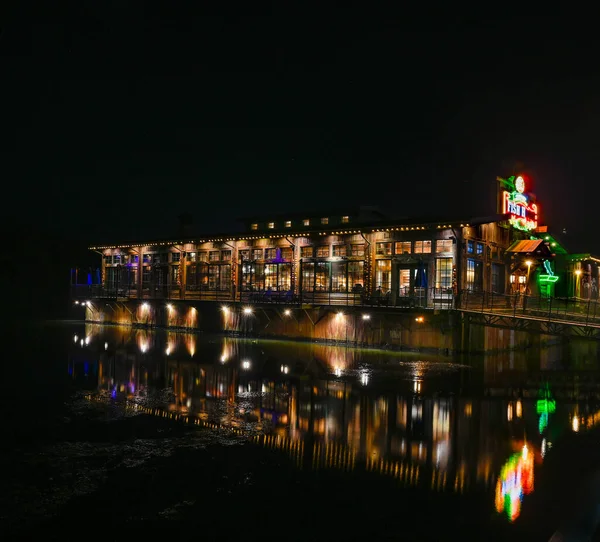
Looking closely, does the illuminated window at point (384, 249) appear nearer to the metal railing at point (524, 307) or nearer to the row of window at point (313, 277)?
the row of window at point (313, 277)

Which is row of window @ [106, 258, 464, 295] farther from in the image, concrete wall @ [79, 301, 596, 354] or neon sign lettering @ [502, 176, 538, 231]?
neon sign lettering @ [502, 176, 538, 231]

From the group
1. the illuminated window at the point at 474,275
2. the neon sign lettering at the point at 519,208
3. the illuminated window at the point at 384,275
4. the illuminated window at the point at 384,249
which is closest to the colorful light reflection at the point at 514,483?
the illuminated window at the point at 474,275

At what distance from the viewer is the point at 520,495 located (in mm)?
8492

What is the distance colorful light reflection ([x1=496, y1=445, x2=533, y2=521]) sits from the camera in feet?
26.3

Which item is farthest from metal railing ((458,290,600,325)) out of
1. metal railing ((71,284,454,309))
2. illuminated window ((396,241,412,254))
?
illuminated window ((396,241,412,254))

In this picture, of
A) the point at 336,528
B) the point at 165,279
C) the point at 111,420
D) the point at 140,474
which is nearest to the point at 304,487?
the point at 336,528

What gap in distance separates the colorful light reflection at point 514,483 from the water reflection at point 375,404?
25mm

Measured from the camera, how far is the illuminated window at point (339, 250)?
32.2 metres

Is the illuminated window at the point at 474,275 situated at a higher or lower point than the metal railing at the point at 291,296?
higher

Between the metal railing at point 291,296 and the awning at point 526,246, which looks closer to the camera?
the metal railing at point 291,296

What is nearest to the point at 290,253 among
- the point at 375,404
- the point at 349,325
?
the point at 349,325

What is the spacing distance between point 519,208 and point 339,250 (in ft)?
37.7

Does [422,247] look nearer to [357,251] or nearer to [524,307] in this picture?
[357,251]

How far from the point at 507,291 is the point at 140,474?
2755 cm
